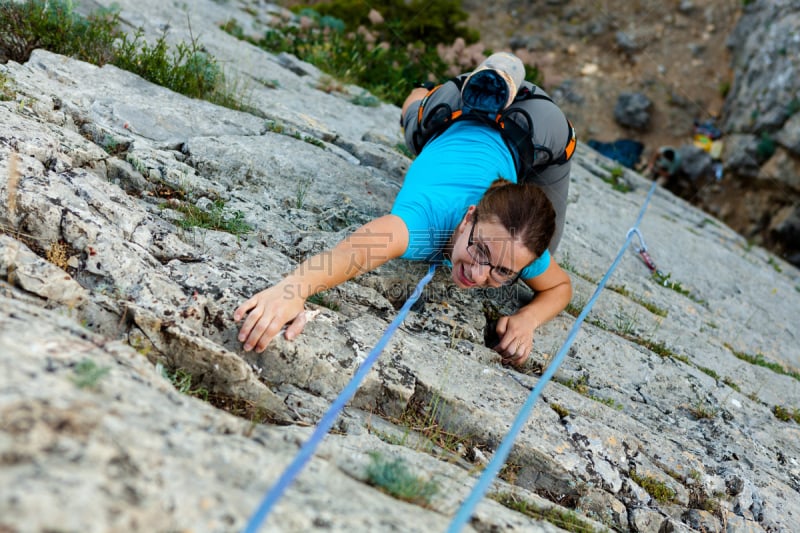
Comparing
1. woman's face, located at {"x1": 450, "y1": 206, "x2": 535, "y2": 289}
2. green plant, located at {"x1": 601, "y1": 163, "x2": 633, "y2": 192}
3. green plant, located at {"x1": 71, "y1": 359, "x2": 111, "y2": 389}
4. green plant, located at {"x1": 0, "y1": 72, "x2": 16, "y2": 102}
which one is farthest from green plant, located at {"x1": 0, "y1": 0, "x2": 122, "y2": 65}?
green plant, located at {"x1": 601, "y1": 163, "x2": 633, "y2": 192}

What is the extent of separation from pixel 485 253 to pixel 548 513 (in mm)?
1494

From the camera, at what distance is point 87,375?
2.12m

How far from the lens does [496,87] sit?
15.0 feet

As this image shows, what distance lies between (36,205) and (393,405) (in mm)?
2215

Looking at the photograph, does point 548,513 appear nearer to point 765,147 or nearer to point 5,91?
point 5,91

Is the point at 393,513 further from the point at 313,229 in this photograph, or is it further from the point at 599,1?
the point at 599,1

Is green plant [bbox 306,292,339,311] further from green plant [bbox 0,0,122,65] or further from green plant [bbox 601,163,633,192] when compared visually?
green plant [bbox 601,163,633,192]

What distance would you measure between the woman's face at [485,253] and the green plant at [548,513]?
1.34 meters

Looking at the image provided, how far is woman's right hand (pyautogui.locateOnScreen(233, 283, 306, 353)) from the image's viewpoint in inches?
127

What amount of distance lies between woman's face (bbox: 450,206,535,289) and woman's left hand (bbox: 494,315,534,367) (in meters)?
0.46

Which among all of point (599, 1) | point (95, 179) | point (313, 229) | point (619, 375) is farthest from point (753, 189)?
point (95, 179)

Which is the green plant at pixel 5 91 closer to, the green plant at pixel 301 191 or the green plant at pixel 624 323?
the green plant at pixel 301 191

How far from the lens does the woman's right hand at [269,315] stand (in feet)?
10.6

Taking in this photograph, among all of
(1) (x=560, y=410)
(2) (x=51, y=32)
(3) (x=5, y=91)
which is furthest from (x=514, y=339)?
(2) (x=51, y=32)
